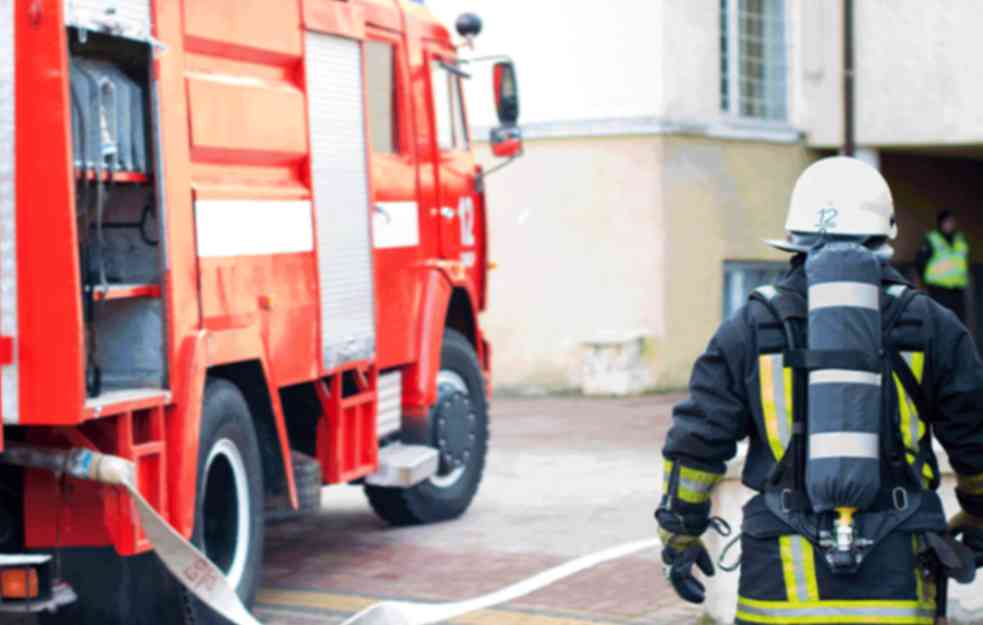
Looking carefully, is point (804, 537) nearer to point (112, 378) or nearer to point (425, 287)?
point (112, 378)

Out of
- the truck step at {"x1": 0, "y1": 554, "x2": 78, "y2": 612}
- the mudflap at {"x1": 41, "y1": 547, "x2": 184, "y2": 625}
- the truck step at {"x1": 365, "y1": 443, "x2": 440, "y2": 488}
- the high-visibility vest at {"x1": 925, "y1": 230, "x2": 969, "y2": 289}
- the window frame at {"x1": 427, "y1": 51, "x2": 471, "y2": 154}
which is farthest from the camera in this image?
the high-visibility vest at {"x1": 925, "y1": 230, "x2": 969, "y2": 289}

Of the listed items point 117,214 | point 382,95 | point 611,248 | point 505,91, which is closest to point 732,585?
point 117,214

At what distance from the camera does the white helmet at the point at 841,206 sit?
4543 millimetres

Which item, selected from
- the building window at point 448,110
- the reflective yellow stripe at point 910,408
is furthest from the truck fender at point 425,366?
the reflective yellow stripe at point 910,408

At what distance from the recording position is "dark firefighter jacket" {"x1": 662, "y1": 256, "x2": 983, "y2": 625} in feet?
14.5

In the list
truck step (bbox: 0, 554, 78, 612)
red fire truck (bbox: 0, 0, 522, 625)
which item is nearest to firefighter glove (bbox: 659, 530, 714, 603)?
red fire truck (bbox: 0, 0, 522, 625)

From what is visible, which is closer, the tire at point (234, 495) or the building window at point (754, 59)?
the tire at point (234, 495)

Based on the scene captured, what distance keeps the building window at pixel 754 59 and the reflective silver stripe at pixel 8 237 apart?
14032mm

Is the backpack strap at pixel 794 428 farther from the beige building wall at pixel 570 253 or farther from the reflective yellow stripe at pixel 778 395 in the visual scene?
the beige building wall at pixel 570 253

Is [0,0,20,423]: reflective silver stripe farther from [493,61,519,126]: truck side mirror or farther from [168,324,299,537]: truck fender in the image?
[493,61,519,126]: truck side mirror

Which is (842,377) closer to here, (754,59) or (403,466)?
(403,466)

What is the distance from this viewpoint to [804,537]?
14.6 ft

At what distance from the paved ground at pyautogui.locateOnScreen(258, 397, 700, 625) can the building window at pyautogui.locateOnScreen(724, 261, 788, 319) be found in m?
5.09

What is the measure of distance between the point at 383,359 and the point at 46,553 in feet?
10.1
